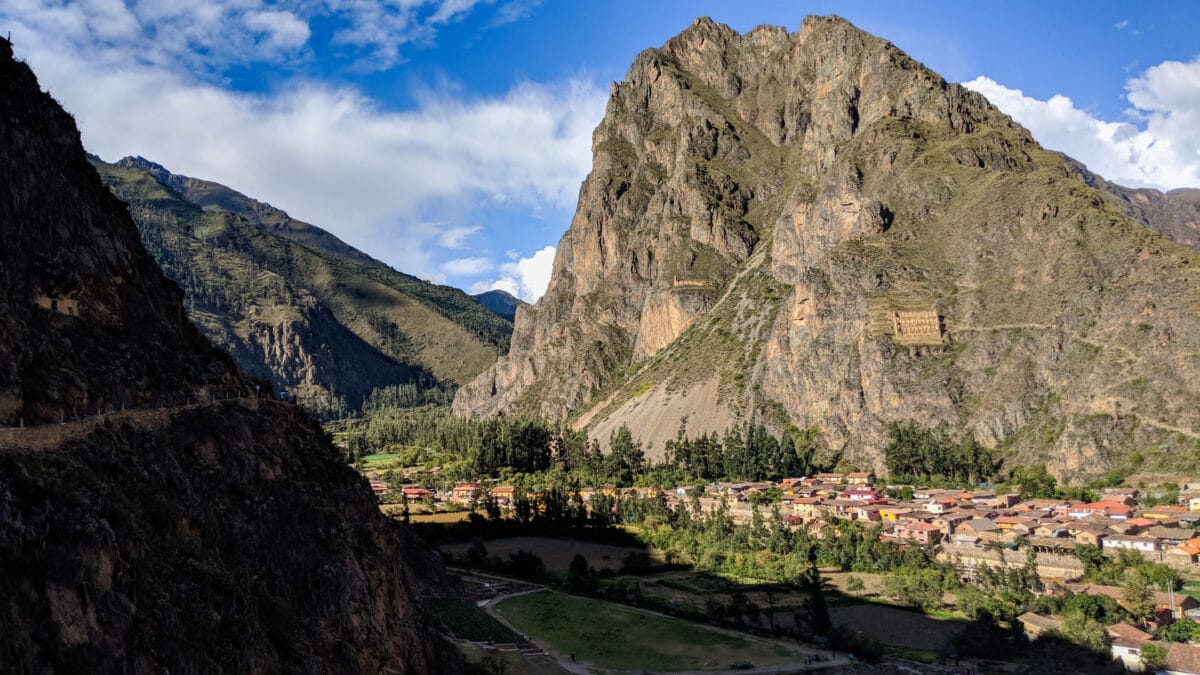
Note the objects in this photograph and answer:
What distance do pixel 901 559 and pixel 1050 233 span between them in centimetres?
8905

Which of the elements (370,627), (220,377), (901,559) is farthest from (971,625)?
(220,377)

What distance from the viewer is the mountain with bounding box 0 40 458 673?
1004 inches

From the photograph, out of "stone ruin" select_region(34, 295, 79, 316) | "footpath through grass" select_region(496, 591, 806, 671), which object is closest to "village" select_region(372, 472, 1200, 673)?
"footpath through grass" select_region(496, 591, 806, 671)

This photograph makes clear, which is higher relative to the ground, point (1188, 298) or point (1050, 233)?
point (1050, 233)

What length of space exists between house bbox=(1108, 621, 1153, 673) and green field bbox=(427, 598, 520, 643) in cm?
4791

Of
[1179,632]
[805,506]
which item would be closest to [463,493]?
[805,506]

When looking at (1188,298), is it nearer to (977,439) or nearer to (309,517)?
(977,439)

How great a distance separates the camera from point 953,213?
17400cm

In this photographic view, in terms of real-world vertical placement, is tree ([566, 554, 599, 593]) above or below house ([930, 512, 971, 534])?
below

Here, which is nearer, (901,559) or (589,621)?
(589,621)

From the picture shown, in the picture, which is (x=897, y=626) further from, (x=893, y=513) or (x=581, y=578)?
(x=893, y=513)

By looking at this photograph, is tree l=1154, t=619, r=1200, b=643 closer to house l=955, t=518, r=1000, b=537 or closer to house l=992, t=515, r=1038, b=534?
house l=992, t=515, r=1038, b=534

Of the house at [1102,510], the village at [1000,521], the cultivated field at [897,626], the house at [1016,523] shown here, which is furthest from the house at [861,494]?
the cultivated field at [897,626]

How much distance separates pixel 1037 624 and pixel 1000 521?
31.5 metres
